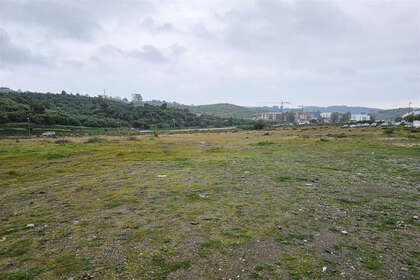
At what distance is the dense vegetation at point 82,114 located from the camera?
94688 mm

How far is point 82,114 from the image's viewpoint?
13588 centimetres

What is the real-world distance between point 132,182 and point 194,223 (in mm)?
7140

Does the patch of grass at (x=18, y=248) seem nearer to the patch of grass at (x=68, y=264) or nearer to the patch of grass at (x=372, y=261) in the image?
the patch of grass at (x=68, y=264)

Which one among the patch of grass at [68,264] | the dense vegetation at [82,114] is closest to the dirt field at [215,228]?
the patch of grass at [68,264]

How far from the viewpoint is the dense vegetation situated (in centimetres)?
9469

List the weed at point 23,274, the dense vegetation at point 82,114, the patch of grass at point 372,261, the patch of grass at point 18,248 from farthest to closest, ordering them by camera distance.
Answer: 1. the dense vegetation at point 82,114
2. the patch of grass at point 18,248
3. the patch of grass at point 372,261
4. the weed at point 23,274

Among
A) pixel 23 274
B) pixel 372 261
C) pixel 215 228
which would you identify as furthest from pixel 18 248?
pixel 372 261

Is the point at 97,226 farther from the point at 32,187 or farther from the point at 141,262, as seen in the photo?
the point at 32,187

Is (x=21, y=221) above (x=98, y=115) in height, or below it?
below

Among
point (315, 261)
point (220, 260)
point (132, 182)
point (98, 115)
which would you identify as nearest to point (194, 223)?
point (220, 260)

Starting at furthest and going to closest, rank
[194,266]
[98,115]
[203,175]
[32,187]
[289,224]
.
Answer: [98,115] → [203,175] → [32,187] → [289,224] → [194,266]

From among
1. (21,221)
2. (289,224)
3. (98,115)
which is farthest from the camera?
(98,115)

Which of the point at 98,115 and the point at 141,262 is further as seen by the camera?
the point at 98,115

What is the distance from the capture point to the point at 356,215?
297 inches
